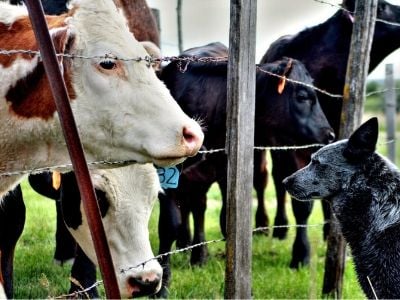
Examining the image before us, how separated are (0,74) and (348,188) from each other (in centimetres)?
214

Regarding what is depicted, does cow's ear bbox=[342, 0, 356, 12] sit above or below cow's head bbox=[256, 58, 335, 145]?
above

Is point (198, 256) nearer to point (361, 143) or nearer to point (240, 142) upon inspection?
point (361, 143)

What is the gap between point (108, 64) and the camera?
141 inches

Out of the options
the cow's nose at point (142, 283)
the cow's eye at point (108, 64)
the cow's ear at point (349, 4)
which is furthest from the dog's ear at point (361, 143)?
the cow's ear at point (349, 4)

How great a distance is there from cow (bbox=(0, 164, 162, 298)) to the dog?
864 millimetres

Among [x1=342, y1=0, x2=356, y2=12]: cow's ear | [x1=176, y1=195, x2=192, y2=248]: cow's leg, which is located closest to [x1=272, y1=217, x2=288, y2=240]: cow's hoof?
[x1=176, y1=195, x2=192, y2=248]: cow's leg

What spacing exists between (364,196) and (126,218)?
4.40 feet

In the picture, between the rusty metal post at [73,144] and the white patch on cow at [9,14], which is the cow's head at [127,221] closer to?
the white patch on cow at [9,14]

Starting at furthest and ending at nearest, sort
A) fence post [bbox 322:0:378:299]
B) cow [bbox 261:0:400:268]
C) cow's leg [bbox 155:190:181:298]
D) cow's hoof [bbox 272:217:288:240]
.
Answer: cow's hoof [bbox 272:217:288:240], cow [bbox 261:0:400:268], cow's leg [bbox 155:190:181:298], fence post [bbox 322:0:378:299]

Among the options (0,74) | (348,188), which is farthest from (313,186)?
(0,74)

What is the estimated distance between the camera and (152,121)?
3494 mm

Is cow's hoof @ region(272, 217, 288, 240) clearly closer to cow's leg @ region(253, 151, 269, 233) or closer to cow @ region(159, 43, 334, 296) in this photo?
cow's leg @ region(253, 151, 269, 233)

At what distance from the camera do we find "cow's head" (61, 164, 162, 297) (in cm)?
448

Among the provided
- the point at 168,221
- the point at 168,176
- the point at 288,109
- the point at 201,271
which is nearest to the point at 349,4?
the point at 288,109
